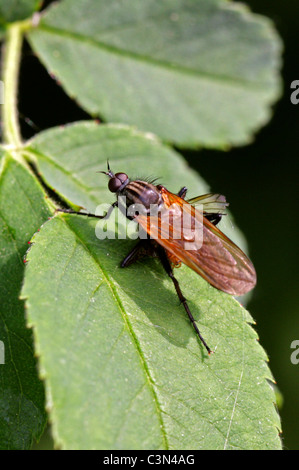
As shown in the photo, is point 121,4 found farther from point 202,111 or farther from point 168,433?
point 168,433

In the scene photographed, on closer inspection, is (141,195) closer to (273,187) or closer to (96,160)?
(96,160)

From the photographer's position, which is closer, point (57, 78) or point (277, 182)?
point (57, 78)

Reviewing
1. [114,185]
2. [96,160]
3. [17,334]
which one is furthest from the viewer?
[96,160]

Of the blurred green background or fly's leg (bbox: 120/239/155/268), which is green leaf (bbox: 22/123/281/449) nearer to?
fly's leg (bbox: 120/239/155/268)

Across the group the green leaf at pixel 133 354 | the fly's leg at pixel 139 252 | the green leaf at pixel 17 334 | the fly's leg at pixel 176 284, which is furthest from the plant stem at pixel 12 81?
the fly's leg at pixel 176 284

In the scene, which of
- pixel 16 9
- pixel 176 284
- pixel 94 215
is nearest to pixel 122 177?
pixel 94 215

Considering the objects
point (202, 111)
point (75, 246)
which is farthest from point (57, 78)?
point (75, 246)

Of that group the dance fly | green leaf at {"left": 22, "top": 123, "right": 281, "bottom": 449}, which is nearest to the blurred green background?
the dance fly
